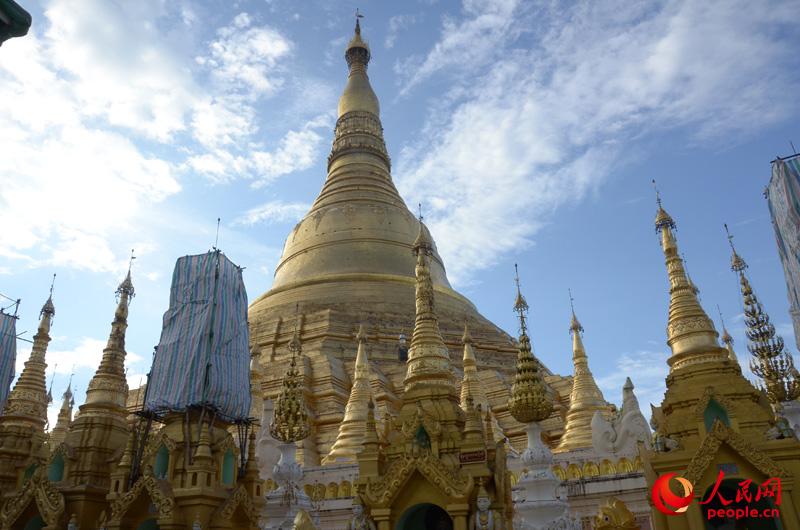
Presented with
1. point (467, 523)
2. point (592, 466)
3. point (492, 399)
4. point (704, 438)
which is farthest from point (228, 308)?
point (492, 399)

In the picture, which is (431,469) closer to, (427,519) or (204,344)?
(427,519)

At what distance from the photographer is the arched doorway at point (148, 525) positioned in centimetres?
1120

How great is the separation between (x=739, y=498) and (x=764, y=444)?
941 mm

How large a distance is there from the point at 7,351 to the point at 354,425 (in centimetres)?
964

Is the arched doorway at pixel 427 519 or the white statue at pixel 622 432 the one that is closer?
the arched doorway at pixel 427 519

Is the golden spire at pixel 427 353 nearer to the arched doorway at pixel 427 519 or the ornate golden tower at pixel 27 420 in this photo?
the arched doorway at pixel 427 519

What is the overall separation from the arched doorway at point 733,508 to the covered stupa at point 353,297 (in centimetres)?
1059

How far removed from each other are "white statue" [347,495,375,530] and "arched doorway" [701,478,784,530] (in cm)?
529

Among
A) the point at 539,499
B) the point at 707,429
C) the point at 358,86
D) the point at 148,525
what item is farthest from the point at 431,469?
the point at 358,86

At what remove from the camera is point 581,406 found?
17.9 m

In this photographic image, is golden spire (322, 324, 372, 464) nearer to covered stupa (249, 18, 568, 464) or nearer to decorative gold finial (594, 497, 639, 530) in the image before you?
covered stupa (249, 18, 568, 464)

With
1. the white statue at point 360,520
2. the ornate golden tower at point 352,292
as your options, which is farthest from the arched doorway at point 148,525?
the ornate golden tower at point 352,292

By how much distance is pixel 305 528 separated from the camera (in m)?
9.33

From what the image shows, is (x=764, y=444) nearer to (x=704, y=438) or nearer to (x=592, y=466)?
(x=704, y=438)
